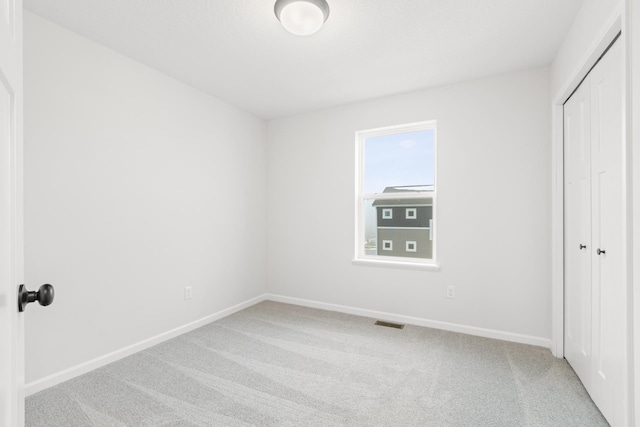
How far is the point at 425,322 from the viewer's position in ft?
10.3

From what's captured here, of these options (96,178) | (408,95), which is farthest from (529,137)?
(96,178)

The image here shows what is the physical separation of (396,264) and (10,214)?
3048mm

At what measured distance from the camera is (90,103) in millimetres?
2287

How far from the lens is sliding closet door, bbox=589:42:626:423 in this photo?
154cm

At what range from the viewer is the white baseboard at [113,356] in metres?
2.01

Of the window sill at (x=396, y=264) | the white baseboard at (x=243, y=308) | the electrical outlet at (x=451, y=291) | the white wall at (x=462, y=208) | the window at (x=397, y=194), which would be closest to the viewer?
the white baseboard at (x=243, y=308)

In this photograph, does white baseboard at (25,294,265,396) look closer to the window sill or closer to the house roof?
the window sill

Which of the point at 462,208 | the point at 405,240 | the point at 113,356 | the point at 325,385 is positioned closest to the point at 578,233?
the point at 462,208

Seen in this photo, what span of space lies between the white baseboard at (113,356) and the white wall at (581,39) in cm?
371

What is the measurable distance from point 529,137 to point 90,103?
3.59m

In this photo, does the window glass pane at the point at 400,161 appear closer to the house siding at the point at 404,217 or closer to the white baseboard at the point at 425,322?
the house siding at the point at 404,217

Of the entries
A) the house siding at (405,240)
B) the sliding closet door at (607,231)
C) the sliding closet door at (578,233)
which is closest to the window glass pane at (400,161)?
the house siding at (405,240)

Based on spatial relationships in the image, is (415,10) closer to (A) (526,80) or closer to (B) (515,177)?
(A) (526,80)

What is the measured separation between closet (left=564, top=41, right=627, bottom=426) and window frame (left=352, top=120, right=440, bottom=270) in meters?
1.08
